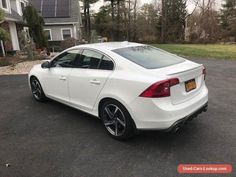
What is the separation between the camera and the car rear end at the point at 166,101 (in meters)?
2.95

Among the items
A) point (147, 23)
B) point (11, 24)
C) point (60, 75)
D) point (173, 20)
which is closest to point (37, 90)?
point (60, 75)

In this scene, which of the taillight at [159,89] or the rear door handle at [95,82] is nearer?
the taillight at [159,89]

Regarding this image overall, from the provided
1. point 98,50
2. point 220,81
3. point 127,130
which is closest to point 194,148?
point 127,130

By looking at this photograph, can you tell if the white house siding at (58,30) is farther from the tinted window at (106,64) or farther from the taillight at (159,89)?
the taillight at (159,89)

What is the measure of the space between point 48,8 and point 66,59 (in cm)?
2373

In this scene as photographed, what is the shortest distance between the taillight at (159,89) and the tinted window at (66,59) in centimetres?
190

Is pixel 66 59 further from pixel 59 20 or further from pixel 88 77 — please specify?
pixel 59 20

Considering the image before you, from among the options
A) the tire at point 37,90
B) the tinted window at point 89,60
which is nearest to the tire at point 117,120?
the tinted window at point 89,60

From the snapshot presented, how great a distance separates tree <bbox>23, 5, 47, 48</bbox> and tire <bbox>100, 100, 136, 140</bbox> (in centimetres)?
1623

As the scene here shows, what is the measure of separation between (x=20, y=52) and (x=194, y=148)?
16020mm

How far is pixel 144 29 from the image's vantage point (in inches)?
1426

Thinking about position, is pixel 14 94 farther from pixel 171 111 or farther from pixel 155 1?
pixel 155 1

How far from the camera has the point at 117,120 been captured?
3.49 meters

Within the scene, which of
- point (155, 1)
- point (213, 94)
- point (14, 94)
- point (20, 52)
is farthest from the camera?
point (155, 1)
